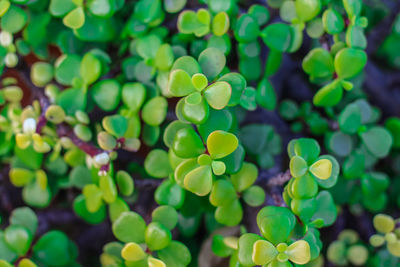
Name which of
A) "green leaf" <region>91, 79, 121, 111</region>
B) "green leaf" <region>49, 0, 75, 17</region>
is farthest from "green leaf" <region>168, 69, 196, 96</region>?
"green leaf" <region>49, 0, 75, 17</region>

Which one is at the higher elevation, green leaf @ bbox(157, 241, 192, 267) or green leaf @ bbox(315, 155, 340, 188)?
green leaf @ bbox(315, 155, 340, 188)

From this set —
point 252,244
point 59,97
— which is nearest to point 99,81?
point 59,97

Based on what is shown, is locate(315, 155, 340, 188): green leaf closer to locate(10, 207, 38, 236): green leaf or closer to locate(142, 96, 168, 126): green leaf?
locate(142, 96, 168, 126): green leaf

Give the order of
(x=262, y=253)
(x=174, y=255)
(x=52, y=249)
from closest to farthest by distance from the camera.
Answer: (x=262, y=253) → (x=174, y=255) → (x=52, y=249)

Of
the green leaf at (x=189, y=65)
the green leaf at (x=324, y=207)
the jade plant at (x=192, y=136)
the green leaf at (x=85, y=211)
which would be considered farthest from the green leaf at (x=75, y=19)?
the green leaf at (x=324, y=207)

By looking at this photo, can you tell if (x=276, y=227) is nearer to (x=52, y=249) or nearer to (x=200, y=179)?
(x=200, y=179)

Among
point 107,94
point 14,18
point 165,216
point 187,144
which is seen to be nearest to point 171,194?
point 165,216

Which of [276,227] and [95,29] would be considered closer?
Result: [276,227]

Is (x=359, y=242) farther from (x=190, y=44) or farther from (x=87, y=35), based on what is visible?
(x=87, y=35)
